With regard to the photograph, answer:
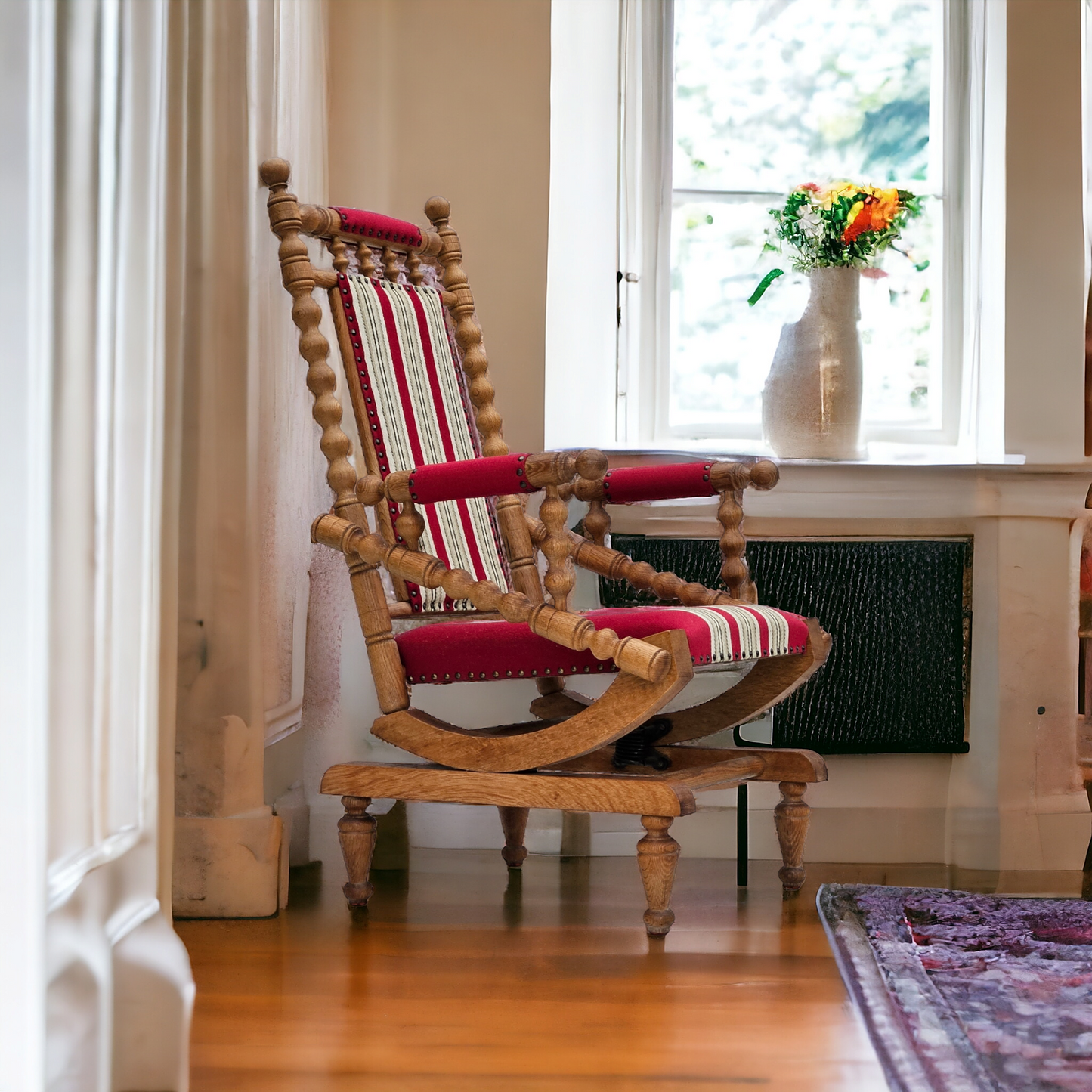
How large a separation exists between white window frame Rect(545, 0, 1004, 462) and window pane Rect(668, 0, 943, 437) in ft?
0.13

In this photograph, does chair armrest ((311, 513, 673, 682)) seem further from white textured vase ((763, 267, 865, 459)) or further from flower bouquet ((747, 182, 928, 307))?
flower bouquet ((747, 182, 928, 307))

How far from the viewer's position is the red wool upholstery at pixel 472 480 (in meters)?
1.69

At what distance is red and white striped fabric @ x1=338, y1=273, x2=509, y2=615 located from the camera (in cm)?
209

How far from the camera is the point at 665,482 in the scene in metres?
2.02

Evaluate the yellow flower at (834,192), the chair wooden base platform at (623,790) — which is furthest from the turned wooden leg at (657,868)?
the yellow flower at (834,192)

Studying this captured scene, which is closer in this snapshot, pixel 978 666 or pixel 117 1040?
pixel 117 1040

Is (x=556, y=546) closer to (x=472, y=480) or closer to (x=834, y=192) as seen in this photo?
(x=472, y=480)

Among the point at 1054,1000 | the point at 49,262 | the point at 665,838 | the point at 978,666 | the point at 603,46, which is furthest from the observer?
the point at 603,46

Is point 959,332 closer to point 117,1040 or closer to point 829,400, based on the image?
point 829,400

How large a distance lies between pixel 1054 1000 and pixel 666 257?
1.99 meters

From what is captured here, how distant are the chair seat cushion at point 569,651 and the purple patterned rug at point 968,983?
1.47 feet

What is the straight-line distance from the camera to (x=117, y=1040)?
111cm

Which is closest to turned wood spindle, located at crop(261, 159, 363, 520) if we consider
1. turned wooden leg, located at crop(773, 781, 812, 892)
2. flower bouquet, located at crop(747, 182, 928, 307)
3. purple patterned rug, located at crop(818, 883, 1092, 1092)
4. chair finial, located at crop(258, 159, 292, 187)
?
chair finial, located at crop(258, 159, 292, 187)

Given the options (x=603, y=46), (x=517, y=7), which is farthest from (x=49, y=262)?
(x=603, y=46)
